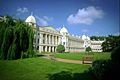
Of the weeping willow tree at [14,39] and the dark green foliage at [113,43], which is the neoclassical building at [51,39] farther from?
the weeping willow tree at [14,39]

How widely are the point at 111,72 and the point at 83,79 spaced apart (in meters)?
2.33

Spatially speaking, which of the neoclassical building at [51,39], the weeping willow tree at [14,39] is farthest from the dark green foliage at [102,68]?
the neoclassical building at [51,39]

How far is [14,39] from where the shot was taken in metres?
13.7


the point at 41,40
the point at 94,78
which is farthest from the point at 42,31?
the point at 94,78

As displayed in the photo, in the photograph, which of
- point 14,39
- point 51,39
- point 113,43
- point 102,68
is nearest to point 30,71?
point 102,68


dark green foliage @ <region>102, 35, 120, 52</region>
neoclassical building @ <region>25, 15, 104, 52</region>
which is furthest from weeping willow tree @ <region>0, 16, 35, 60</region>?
neoclassical building @ <region>25, 15, 104, 52</region>

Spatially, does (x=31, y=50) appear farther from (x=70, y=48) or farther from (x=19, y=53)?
(x=70, y=48)

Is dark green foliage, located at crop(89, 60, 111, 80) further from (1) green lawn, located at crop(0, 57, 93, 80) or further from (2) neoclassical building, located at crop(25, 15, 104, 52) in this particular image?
(2) neoclassical building, located at crop(25, 15, 104, 52)

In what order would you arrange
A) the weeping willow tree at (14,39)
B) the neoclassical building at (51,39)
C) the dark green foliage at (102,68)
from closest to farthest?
the dark green foliage at (102,68) → the weeping willow tree at (14,39) → the neoclassical building at (51,39)

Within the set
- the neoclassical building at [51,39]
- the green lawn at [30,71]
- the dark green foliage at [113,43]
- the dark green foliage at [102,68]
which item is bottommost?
the green lawn at [30,71]

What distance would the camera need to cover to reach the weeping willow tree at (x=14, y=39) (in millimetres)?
13141

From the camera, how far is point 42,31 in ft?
174

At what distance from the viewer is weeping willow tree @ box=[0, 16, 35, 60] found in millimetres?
13141

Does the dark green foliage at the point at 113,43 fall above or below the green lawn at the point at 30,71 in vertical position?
above
